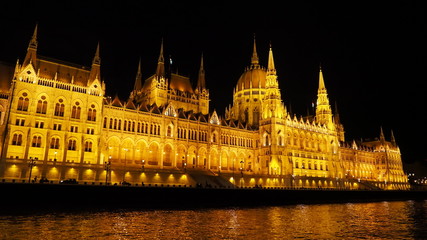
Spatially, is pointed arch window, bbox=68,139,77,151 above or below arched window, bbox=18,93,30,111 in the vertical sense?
below

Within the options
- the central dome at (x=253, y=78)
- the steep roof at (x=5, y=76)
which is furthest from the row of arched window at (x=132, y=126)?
the central dome at (x=253, y=78)

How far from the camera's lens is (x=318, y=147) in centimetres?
10781

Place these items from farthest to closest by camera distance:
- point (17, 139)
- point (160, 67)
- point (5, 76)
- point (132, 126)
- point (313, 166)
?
1. point (313, 166)
2. point (160, 67)
3. point (132, 126)
4. point (5, 76)
5. point (17, 139)

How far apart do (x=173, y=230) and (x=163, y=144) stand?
46980 mm

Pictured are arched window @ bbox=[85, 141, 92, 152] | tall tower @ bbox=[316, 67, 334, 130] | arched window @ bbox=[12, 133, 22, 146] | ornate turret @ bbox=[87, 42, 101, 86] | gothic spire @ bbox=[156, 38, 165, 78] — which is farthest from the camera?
tall tower @ bbox=[316, 67, 334, 130]

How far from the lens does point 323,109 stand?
385 ft

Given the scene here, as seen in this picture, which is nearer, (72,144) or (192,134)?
(72,144)

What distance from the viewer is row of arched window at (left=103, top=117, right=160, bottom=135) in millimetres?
70562

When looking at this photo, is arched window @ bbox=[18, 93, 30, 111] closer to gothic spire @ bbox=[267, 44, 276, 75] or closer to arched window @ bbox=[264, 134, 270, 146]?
arched window @ bbox=[264, 134, 270, 146]

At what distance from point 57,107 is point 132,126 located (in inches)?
613

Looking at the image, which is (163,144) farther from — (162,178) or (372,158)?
(372,158)

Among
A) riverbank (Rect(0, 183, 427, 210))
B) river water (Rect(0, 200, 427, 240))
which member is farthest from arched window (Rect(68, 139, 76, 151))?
river water (Rect(0, 200, 427, 240))

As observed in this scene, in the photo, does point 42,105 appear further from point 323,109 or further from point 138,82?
point 323,109

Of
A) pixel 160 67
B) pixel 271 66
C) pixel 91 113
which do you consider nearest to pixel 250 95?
pixel 271 66
